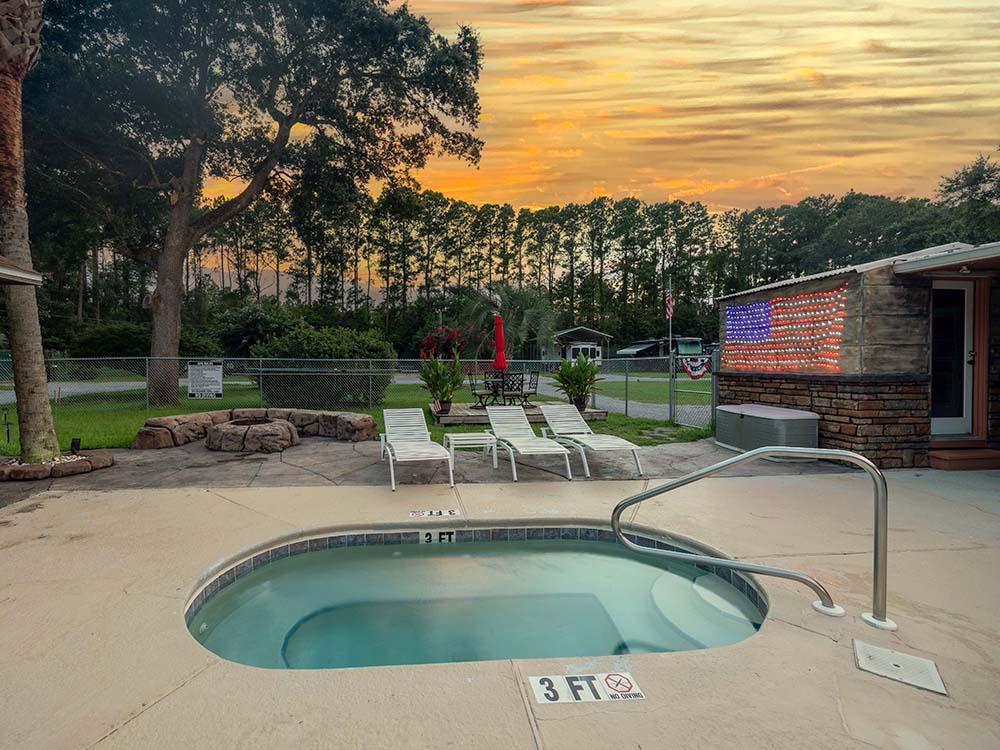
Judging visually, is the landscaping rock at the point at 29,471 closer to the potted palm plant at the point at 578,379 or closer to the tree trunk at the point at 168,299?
the potted palm plant at the point at 578,379

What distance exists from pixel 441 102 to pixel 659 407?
37.5 ft

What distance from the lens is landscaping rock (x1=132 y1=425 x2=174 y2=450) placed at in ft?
29.5

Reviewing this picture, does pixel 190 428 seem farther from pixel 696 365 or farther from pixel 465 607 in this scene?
pixel 696 365

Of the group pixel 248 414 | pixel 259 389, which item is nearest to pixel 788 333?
pixel 248 414

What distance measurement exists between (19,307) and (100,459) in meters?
2.13

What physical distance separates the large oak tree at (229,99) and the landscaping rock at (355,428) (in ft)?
22.5

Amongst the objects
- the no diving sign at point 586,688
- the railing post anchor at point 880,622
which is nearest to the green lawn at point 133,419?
the railing post anchor at point 880,622

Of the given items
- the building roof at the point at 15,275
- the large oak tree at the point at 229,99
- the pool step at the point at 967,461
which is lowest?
the pool step at the point at 967,461

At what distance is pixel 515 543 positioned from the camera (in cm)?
511

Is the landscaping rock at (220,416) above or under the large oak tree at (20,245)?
under

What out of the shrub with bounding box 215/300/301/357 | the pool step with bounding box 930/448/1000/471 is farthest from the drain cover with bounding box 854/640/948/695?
the shrub with bounding box 215/300/301/357

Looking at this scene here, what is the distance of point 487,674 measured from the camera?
2.67 m

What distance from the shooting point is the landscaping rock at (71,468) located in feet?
23.3

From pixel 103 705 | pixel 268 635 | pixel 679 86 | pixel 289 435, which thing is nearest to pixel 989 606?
pixel 268 635
